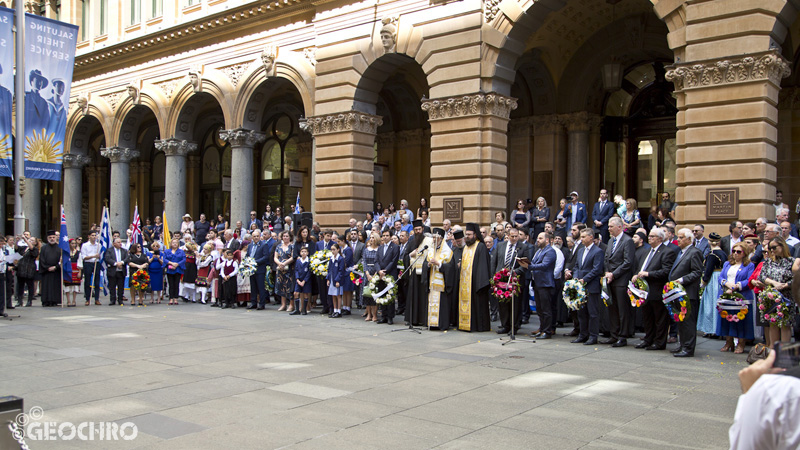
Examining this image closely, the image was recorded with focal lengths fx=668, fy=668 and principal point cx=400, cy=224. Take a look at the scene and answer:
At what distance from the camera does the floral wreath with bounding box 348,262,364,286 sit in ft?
50.3

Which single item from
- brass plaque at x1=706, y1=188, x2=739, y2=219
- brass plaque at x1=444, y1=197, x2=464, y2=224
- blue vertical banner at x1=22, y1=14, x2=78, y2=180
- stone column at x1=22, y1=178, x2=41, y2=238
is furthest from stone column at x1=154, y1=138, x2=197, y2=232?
brass plaque at x1=706, y1=188, x2=739, y2=219

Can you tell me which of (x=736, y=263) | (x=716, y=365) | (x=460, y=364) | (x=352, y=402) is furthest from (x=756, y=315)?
(x=352, y=402)

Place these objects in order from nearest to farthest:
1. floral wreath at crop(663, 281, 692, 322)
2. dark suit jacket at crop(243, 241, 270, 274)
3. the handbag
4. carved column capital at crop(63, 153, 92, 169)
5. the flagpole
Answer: the handbag < floral wreath at crop(663, 281, 692, 322) < the flagpole < dark suit jacket at crop(243, 241, 270, 274) < carved column capital at crop(63, 153, 92, 169)

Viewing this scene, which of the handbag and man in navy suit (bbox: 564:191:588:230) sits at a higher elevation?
man in navy suit (bbox: 564:191:588:230)

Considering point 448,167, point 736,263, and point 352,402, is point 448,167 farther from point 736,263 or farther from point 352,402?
point 352,402

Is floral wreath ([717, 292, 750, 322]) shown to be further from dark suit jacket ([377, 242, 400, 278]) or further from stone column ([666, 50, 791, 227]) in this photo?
dark suit jacket ([377, 242, 400, 278])

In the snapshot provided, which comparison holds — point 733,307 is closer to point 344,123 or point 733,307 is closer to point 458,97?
point 458,97

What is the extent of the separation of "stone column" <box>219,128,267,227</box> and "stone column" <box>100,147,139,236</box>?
749 cm

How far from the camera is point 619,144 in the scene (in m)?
22.2

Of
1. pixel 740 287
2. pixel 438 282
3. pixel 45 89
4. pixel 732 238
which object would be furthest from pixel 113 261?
pixel 740 287

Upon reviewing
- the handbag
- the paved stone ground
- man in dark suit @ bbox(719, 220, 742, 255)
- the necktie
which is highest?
man in dark suit @ bbox(719, 220, 742, 255)

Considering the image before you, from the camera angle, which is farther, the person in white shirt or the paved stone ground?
the paved stone ground

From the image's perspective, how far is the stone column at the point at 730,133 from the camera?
531 inches

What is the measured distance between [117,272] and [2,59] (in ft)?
20.1
